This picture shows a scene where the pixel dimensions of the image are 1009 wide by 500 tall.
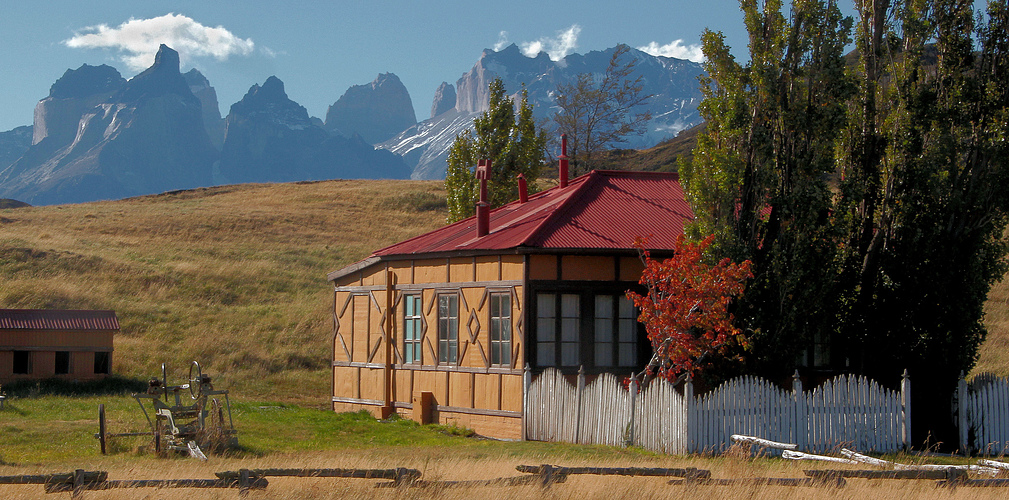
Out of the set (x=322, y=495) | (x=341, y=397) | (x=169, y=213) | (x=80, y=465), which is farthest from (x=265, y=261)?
(x=322, y=495)

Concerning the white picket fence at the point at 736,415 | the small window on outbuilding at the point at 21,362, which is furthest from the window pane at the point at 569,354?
the small window on outbuilding at the point at 21,362

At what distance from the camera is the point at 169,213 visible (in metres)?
59.8

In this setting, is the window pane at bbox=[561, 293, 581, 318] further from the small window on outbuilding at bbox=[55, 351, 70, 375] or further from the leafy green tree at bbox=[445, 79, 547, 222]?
the small window on outbuilding at bbox=[55, 351, 70, 375]

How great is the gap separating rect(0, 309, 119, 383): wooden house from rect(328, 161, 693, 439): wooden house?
849 centimetres

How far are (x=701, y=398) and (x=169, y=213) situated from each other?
1971 inches

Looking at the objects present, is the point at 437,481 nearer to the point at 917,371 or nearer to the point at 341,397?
the point at 917,371

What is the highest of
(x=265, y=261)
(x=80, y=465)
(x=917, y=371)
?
(x=265, y=261)

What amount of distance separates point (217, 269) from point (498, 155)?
54.2ft

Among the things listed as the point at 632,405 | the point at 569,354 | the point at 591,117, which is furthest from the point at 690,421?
the point at 591,117

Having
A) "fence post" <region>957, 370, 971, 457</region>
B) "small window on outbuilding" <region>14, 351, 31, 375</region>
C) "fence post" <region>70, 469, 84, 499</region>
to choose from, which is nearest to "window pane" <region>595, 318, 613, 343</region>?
"fence post" <region>957, 370, 971, 457</region>

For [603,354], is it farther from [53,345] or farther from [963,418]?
[53,345]

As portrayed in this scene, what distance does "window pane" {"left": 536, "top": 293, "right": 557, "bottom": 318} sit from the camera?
60.6 ft

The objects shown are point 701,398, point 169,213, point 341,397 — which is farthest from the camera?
point 169,213

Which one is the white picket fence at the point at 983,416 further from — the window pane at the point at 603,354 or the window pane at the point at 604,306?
the window pane at the point at 604,306
